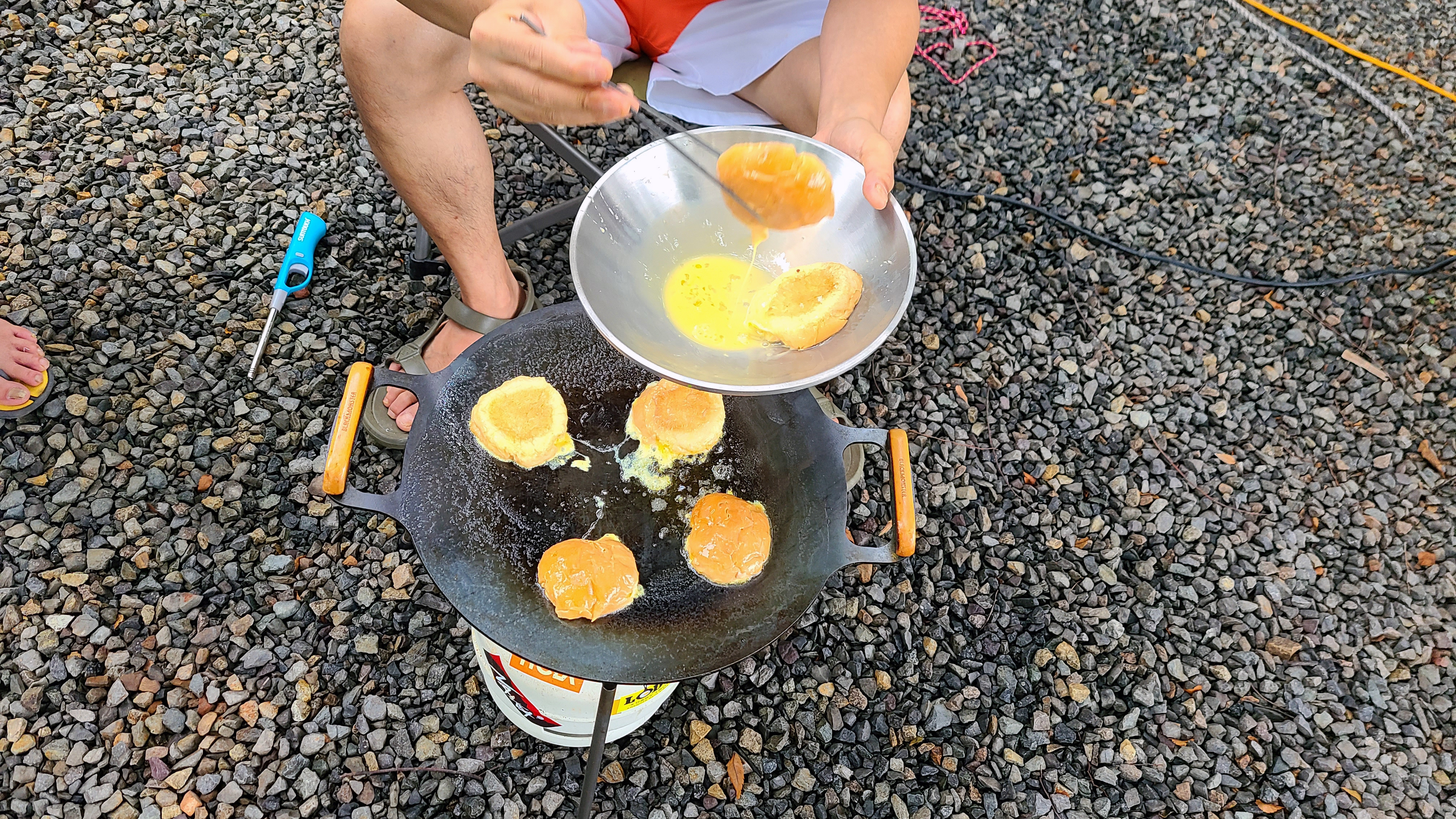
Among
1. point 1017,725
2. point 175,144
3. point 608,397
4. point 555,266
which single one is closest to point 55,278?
point 175,144

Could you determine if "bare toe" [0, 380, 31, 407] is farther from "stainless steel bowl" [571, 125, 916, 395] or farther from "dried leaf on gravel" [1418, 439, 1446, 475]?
"dried leaf on gravel" [1418, 439, 1446, 475]

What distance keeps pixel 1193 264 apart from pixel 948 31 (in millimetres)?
1709

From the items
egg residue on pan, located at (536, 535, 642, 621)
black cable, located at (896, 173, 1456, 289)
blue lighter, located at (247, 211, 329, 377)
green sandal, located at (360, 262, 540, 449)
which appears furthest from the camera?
black cable, located at (896, 173, 1456, 289)

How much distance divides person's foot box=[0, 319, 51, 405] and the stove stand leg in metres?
2.18

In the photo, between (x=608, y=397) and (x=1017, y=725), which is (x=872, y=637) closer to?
(x=1017, y=725)

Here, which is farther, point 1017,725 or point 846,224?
point 1017,725

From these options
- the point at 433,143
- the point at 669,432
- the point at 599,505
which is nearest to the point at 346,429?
the point at 599,505

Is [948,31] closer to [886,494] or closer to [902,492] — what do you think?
[886,494]

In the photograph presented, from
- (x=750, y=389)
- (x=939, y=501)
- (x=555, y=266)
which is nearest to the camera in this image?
(x=750, y=389)

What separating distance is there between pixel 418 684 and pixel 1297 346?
144 inches

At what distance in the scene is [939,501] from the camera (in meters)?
2.89

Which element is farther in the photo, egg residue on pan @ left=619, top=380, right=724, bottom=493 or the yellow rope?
the yellow rope

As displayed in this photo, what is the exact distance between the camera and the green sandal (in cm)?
266

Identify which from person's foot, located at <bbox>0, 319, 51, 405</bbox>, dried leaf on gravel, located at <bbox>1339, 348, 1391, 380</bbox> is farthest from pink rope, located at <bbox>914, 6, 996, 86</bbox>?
person's foot, located at <bbox>0, 319, 51, 405</bbox>
